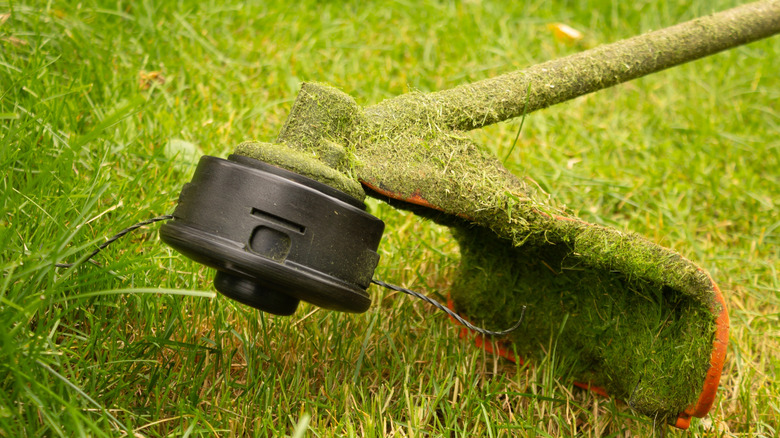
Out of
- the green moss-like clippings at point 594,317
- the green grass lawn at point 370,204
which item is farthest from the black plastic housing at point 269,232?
the green moss-like clippings at point 594,317

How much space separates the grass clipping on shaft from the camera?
55.2 inches

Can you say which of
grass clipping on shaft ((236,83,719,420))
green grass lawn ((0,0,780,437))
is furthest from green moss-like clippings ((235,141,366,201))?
green grass lawn ((0,0,780,437))

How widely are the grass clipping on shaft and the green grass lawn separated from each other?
0.57 feet

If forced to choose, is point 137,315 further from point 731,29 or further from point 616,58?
point 731,29

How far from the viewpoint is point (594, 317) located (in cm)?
171

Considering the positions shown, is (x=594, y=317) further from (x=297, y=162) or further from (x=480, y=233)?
(x=297, y=162)

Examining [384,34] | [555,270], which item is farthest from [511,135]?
[555,270]

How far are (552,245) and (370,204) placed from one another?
902 mm

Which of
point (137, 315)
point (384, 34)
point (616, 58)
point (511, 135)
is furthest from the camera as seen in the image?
point (384, 34)

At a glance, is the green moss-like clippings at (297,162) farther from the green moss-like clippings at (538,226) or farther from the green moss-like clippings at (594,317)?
the green moss-like clippings at (594,317)

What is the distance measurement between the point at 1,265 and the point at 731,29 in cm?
213

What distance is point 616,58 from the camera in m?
1.74

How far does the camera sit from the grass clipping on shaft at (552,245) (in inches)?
55.2

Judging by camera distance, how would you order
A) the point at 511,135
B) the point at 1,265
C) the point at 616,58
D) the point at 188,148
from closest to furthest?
1. the point at 1,265
2. the point at 616,58
3. the point at 188,148
4. the point at 511,135
